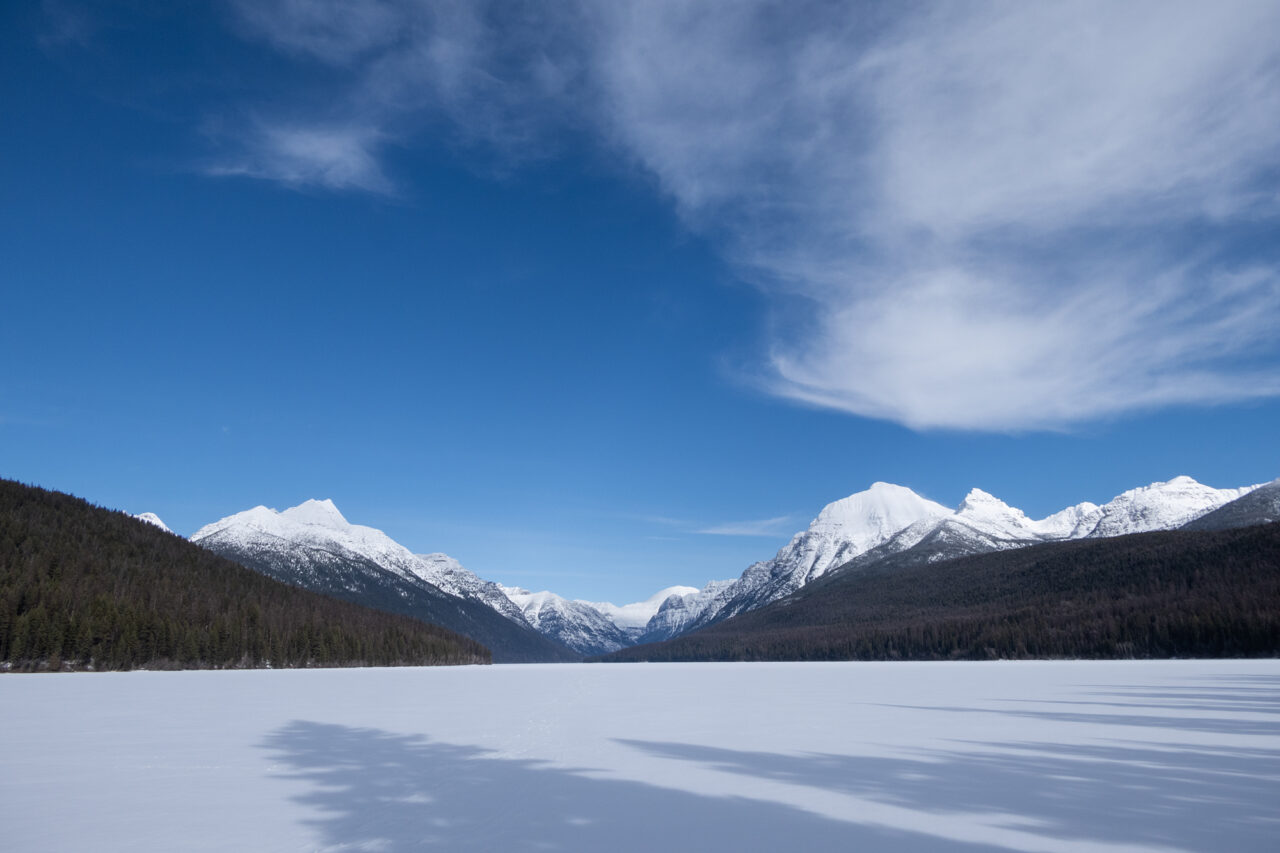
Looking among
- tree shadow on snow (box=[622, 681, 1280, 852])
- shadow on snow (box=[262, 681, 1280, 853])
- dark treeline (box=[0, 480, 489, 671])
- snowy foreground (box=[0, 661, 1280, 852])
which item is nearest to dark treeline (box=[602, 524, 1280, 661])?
snowy foreground (box=[0, 661, 1280, 852])

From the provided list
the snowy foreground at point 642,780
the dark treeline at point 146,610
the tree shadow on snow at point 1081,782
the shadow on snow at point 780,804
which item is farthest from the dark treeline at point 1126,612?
the shadow on snow at point 780,804

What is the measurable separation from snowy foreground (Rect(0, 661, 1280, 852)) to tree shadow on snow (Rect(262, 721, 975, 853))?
64mm

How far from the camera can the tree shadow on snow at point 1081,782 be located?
398 inches

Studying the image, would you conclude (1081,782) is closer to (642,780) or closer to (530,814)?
(642,780)

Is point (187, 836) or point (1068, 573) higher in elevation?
point (1068, 573)

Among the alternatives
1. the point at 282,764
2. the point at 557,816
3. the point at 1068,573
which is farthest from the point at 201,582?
the point at 1068,573

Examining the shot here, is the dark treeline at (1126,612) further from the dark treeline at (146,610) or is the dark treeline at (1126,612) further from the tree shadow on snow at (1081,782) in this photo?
the tree shadow on snow at (1081,782)

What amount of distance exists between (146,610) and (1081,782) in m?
98.5

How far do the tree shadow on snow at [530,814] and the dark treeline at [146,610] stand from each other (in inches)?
2920

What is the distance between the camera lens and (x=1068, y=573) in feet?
614

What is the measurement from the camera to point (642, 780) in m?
14.1

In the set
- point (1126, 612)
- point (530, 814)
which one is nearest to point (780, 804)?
point (530, 814)

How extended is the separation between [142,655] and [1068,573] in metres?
200

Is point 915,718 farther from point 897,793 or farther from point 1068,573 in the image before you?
point 1068,573
